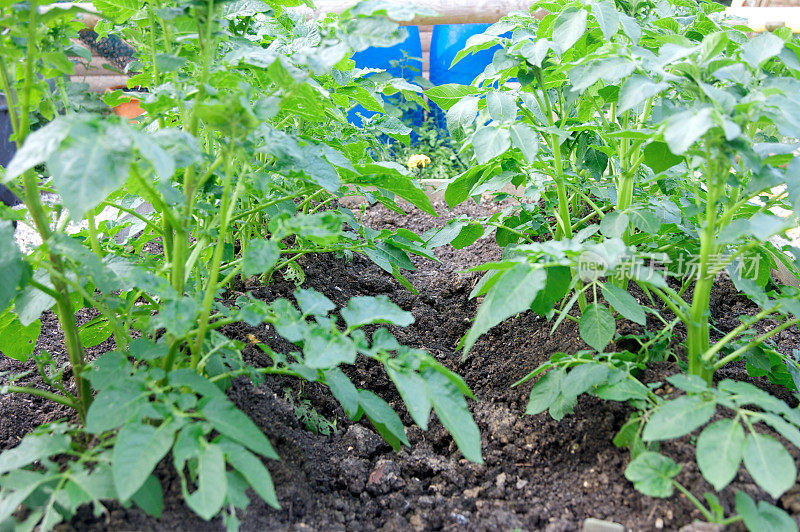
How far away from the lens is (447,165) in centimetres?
372

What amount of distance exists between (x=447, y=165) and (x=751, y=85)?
2654 mm

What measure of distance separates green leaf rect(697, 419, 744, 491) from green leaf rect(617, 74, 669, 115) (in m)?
0.54

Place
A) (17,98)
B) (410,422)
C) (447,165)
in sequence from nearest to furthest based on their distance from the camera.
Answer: (17,98), (410,422), (447,165)

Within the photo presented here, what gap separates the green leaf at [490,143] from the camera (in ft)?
3.96

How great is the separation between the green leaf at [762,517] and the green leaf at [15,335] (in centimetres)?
133

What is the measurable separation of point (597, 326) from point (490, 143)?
0.42 meters

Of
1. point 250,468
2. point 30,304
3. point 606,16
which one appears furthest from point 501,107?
point 30,304

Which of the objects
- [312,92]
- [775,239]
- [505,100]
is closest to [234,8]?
[312,92]

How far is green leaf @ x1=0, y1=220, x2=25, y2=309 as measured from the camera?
91 cm

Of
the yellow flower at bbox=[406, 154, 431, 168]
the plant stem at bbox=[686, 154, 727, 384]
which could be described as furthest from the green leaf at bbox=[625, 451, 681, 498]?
the yellow flower at bbox=[406, 154, 431, 168]

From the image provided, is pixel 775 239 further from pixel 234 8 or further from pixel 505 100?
pixel 234 8

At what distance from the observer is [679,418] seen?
2.93ft

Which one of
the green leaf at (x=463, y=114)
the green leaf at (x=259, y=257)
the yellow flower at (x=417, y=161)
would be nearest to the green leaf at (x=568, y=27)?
the green leaf at (x=463, y=114)

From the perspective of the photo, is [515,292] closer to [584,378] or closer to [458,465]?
[584,378]
